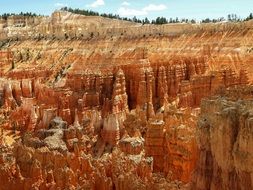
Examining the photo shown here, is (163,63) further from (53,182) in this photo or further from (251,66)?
(53,182)

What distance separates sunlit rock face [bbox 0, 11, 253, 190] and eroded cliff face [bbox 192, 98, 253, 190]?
0.02m

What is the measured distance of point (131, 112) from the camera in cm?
3244

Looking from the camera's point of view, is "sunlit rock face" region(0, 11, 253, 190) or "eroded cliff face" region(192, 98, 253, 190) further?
"sunlit rock face" region(0, 11, 253, 190)

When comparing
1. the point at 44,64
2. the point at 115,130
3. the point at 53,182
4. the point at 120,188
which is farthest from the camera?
the point at 44,64

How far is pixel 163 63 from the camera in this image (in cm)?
3906

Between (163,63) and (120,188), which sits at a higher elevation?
(163,63)

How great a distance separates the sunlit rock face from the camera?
11.2m

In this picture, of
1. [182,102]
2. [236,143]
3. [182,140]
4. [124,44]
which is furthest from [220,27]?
[236,143]

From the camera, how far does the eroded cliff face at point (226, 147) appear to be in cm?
991

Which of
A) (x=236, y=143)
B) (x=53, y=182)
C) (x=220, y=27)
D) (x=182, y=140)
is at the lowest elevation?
(x=53, y=182)

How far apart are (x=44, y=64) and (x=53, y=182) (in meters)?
44.0

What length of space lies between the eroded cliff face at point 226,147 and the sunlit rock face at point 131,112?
0.02 metres

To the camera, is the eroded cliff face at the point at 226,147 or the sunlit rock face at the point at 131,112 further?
the sunlit rock face at the point at 131,112

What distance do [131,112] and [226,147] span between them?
22.1m
